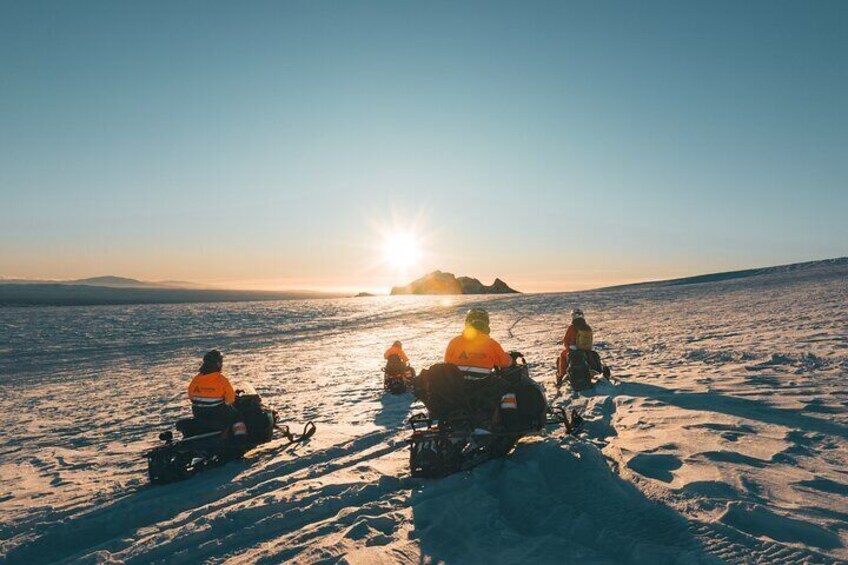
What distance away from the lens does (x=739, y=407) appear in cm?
890

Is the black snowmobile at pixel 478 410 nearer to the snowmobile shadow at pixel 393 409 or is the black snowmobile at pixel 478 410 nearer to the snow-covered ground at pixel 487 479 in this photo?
the snow-covered ground at pixel 487 479

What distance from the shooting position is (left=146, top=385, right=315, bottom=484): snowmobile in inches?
286

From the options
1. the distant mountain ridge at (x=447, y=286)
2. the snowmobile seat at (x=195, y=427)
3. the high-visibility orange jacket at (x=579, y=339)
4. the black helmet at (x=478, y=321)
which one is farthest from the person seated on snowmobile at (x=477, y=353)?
the distant mountain ridge at (x=447, y=286)

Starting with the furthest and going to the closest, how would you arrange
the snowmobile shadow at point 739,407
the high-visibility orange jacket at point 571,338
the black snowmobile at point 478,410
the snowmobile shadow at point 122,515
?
the high-visibility orange jacket at point 571,338 < the snowmobile shadow at point 739,407 < the black snowmobile at point 478,410 < the snowmobile shadow at point 122,515

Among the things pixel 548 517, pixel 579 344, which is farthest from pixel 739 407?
pixel 548 517

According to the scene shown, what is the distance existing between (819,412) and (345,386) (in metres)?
11.3

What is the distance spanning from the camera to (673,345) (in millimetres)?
17328

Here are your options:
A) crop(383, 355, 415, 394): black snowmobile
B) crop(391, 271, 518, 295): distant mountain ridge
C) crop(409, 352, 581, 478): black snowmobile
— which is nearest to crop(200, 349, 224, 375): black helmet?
crop(409, 352, 581, 478): black snowmobile

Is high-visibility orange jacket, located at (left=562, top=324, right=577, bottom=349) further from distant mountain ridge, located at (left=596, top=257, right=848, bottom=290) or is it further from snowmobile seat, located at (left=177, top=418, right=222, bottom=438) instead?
distant mountain ridge, located at (left=596, top=257, right=848, bottom=290)

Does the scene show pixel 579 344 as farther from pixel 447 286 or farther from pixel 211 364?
pixel 447 286

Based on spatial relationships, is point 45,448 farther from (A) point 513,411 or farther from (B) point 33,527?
(A) point 513,411

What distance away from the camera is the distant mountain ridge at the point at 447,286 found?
3201 inches

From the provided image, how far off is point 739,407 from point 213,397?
9136 mm

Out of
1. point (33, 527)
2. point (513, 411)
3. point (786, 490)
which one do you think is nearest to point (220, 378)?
point (33, 527)
